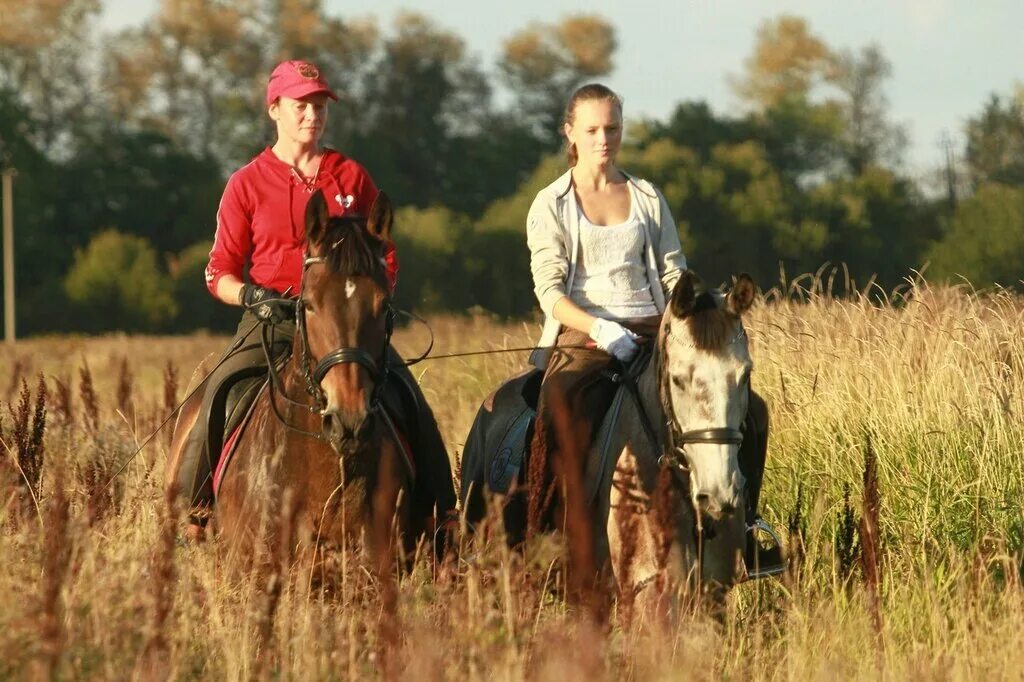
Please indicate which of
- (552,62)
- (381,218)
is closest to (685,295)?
(381,218)

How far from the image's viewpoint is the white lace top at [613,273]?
25.2 feet

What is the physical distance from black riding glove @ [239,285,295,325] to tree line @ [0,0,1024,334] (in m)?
48.3

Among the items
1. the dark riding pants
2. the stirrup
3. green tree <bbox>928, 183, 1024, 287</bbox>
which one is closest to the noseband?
the dark riding pants

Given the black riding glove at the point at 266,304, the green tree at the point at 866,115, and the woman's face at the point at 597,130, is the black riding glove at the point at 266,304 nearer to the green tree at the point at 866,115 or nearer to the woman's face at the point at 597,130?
the woman's face at the point at 597,130

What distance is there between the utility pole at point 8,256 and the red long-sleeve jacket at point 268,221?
164 ft

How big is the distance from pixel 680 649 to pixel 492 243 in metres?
56.5

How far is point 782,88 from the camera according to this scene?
276 ft

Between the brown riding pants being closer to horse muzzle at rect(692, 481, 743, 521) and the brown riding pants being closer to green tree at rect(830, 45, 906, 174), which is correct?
Result: horse muzzle at rect(692, 481, 743, 521)

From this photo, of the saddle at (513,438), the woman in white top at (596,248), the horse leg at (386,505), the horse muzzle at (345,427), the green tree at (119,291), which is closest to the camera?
the horse leg at (386,505)

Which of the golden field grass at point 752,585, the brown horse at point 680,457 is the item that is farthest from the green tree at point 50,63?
the brown horse at point 680,457

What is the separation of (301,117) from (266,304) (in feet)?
3.28

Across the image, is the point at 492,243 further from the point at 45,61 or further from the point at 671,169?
the point at 45,61

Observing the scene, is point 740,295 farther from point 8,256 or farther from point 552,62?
point 552,62

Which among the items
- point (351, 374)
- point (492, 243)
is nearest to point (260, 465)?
point (351, 374)
